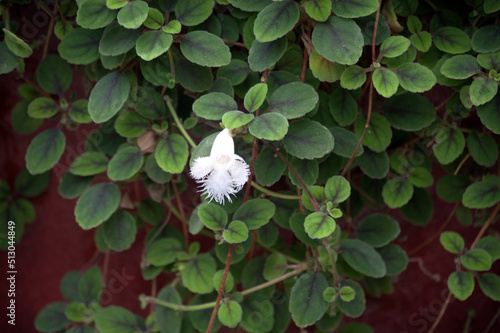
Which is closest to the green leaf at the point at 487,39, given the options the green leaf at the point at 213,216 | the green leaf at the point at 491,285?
the green leaf at the point at 491,285

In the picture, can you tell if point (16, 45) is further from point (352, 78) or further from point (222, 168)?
point (352, 78)

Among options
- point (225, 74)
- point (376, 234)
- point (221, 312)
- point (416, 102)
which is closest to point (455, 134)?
point (416, 102)

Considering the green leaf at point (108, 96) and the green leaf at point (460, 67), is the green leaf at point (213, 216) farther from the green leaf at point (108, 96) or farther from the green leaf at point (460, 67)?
the green leaf at point (460, 67)

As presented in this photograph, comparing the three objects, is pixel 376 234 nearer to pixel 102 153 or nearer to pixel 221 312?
pixel 221 312

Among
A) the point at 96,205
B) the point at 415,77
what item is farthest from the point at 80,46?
the point at 415,77

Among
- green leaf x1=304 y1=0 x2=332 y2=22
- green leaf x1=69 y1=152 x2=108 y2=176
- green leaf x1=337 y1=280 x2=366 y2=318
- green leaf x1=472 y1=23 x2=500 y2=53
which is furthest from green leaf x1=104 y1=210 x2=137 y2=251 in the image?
green leaf x1=472 y1=23 x2=500 y2=53
